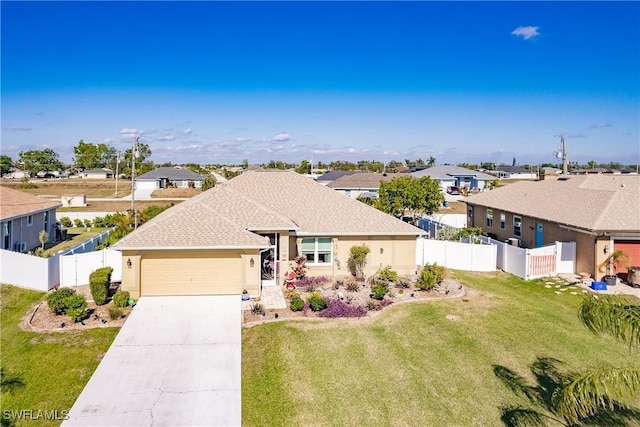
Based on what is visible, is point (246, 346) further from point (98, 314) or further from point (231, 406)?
point (98, 314)

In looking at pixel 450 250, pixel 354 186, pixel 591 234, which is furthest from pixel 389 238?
pixel 354 186

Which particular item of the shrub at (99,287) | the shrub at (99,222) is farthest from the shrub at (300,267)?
the shrub at (99,222)

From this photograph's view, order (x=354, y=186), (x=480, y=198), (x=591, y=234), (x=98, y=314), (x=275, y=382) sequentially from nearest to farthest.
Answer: (x=275, y=382) < (x=98, y=314) < (x=591, y=234) < (x=480, y=198) < (x=354, y=186)

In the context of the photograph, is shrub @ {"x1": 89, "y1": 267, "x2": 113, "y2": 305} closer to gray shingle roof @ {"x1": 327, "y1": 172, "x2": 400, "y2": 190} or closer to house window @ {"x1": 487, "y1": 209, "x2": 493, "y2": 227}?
house window @ {"x1": 487, "y1": 209, "x2": 493, "y2": 227}

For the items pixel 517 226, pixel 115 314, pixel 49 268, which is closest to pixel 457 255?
pixel 517 226

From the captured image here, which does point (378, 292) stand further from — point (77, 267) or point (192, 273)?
point (77, 267)

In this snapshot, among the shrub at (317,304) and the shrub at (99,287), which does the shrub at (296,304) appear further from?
the shrub at (99,287)
